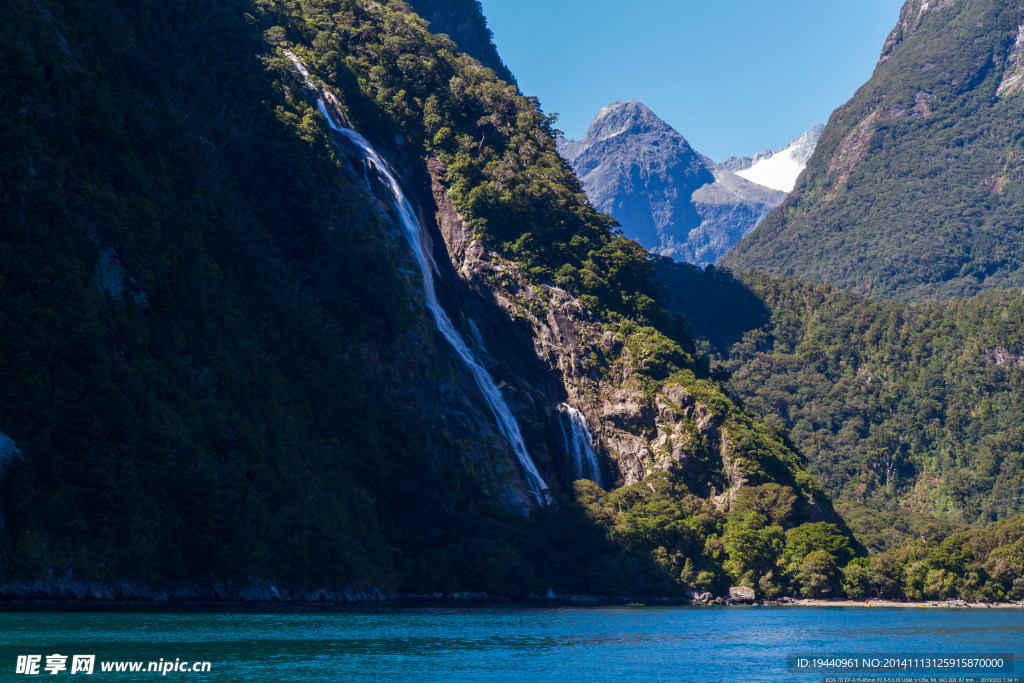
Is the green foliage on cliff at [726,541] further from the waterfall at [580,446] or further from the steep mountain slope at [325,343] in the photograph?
the waterfall at [580,446]

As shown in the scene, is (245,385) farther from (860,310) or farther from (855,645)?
(860,310)

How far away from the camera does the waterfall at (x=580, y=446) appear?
102000mm

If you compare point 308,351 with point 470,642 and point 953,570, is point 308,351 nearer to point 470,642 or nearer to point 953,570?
point 470,642

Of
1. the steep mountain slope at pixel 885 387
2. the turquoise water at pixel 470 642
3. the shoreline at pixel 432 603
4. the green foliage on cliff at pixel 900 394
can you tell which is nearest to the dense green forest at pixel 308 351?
the shoreline at pixel 432 603

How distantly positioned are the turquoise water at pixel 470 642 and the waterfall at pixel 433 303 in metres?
30.2

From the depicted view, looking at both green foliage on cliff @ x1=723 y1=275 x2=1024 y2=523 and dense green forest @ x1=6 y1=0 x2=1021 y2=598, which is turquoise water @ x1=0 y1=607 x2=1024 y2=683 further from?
green foliage on cliff @ x1=723 y1=275 x2=1024 y2=523

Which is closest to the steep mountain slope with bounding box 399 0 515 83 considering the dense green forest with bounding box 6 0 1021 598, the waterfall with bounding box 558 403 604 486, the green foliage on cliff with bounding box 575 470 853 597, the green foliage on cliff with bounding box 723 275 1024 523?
the dense green forest with bounding box 6 0 1021 598

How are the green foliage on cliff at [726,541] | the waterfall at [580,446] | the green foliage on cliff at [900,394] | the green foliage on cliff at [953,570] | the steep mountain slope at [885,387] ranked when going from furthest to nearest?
1. the green foliage on cliff at [900,394]
2. the steep mountain slope at [885,387]
3. the waterfall at [580,446]
4. the green foliage on cliff at [726,541]
5. the green foliage on cliff at [953,570]

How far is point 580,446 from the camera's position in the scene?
338 ft

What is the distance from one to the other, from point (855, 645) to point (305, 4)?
101m

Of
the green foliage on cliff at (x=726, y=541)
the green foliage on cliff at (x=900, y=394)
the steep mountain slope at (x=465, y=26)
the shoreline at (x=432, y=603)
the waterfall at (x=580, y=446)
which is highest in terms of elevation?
the steep mountain slope at (x=465, y=26)

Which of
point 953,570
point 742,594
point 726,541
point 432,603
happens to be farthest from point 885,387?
point 432,603

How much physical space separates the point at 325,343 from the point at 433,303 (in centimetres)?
1852

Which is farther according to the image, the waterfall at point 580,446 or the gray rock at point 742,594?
the waterfall at point 580,446
